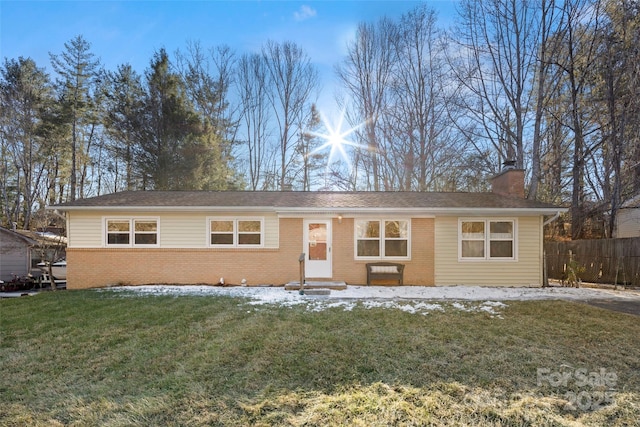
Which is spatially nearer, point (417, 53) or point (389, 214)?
point (389, 214)

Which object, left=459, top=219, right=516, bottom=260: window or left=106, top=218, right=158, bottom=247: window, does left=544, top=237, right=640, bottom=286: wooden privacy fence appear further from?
left=106, top=218, right=158, bottom=247: window

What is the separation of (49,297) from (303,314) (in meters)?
7.92

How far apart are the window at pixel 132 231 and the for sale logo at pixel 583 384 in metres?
11.1

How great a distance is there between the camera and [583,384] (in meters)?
3.55

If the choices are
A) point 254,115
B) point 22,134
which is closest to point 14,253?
point 22,134

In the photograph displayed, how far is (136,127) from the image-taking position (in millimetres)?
18859

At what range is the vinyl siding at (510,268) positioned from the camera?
1059 cm

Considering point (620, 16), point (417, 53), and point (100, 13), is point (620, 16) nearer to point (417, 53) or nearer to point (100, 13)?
point (417, 53)

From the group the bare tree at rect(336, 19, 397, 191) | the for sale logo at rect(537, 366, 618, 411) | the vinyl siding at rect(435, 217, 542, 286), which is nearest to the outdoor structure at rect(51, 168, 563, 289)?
the vinyl siding at rect(435, 217, 542, 286)

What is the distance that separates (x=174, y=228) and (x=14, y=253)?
8.64m

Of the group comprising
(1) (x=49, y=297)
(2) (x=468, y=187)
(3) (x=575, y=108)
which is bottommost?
(1) (x=49, y=297)

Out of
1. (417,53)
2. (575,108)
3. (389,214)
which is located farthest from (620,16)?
(389,214)

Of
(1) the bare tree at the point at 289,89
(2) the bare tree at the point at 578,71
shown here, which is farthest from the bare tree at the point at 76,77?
(2) the bare tree at the point at 578,71

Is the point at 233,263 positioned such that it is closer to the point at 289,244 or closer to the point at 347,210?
the point at 289,244
